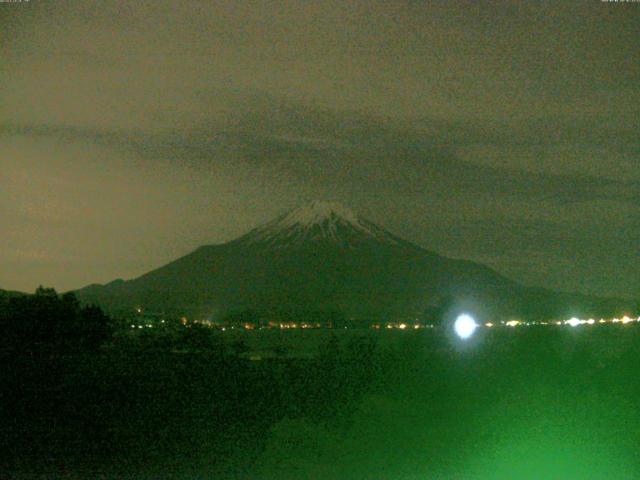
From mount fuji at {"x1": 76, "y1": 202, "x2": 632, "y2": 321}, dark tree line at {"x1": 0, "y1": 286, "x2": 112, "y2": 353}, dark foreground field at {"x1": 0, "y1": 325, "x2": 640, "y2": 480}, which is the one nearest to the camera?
dark foreground field at {"x1": 0, "y1": 325, "x2": 640, "y2": 480}

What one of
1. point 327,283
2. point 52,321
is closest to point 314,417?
point 52,321

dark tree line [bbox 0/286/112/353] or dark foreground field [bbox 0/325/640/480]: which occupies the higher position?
dark tree line [bbox 0/286/112/353]

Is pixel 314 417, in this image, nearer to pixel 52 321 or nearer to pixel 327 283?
pixel 52 321

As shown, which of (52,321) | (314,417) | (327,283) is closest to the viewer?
(314,417)

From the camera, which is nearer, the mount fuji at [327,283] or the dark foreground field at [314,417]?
the dark foreground field at [314,417]

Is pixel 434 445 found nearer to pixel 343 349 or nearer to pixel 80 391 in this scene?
pixel 343 349

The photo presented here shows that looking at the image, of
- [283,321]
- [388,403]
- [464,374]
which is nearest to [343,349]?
[388,403]

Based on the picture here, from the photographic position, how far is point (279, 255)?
3270 inches

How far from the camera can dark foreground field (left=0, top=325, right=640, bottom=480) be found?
35.0 feet

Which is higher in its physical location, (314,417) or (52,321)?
(52,321)

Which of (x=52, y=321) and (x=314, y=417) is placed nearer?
(x=314, y=417)

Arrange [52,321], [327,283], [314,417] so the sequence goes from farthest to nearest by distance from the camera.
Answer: [327,283], [52,321], [314,417]

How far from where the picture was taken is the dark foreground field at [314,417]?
420 inches

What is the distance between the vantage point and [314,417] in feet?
41.1
